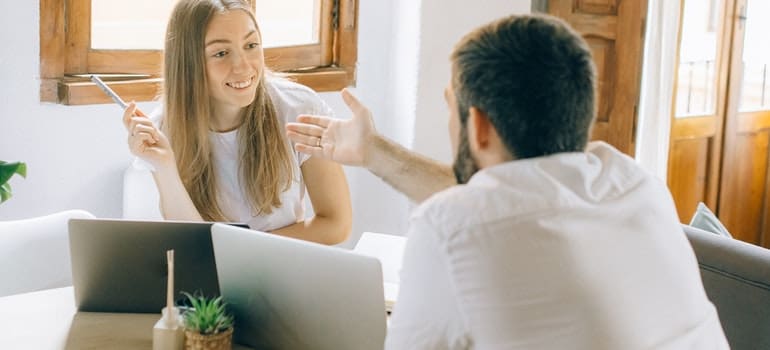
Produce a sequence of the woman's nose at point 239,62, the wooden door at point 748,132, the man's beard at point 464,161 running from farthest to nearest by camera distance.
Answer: the wooden door at point 748,132 → the woman's nose at point 239,62 → the man's beard at point 464,161

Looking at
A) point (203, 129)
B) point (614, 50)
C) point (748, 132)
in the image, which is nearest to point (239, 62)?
point (203, 129)

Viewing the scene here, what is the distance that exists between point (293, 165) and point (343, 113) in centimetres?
130

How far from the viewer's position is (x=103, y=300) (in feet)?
6.73

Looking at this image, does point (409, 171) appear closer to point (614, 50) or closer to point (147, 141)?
point (147, 141)

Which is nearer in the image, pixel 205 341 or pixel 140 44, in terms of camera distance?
pixel 205 341

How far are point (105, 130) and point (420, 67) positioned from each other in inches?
46.2

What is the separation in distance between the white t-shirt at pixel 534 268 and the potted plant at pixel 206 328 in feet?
1.69

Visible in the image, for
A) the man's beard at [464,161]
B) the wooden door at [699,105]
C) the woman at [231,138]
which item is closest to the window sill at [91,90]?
the woman at [231,138]

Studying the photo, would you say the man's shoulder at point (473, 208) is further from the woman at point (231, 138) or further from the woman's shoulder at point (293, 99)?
the woman's shoulder at point (293, 99)

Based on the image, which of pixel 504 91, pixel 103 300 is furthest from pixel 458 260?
pixel 103 300

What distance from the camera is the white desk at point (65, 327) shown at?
1924 millimetres

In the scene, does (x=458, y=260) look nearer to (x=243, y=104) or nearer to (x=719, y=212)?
(x=243, y=104)

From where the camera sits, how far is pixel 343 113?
13.3 ft

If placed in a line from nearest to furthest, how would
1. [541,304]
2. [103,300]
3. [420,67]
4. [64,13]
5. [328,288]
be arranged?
[541,304] → [328,288] → [103,300] → [64,13] → [420,67]
